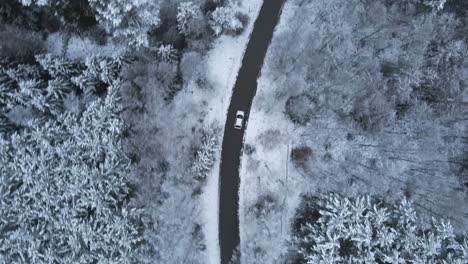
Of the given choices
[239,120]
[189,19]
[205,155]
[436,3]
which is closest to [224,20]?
[189,19]

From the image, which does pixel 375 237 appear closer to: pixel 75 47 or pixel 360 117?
pixel 360 117

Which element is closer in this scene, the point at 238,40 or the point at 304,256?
the point at 304,256

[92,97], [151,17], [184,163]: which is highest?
[151,17]

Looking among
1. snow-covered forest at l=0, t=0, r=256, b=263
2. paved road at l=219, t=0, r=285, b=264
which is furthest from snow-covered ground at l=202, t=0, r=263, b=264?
paved road at l=219, t=0, r=285, b=264

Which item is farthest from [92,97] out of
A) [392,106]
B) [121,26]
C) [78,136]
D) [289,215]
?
[392,106]

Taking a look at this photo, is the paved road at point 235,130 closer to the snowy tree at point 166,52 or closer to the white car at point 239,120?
the white car at point 239,120

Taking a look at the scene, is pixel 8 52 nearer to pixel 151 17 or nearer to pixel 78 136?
pixel 78 136
